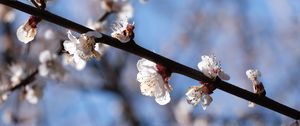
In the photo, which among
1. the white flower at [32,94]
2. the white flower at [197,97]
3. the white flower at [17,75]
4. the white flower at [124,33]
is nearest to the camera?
the white flower at [124,33]

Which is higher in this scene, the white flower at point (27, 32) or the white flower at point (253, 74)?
the white flower at point (253, 74)

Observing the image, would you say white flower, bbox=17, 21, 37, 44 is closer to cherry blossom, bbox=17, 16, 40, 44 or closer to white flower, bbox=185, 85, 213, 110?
cherry blossom, bbox=17, 16, 40, 44

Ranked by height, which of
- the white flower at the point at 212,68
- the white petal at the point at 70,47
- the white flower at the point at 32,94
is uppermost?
the white flower at the point at 212,68

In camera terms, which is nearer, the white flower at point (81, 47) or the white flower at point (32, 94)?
the white flower at point (81, 47)

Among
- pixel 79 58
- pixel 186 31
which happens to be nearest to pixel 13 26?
pixel 186 31

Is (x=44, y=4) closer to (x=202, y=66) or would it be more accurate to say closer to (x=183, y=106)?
(x=202, y=66)

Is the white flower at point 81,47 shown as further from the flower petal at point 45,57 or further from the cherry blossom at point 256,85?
the flower petal at point 45,57

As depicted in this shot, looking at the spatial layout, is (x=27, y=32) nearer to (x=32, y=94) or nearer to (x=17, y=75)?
(x=32, y=94)

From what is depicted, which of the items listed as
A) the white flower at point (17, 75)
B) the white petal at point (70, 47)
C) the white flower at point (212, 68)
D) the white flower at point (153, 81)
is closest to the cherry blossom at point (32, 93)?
the white flower at point (17, 75)

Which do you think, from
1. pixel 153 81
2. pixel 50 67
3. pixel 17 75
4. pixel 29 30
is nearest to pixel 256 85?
pixel 153 81
